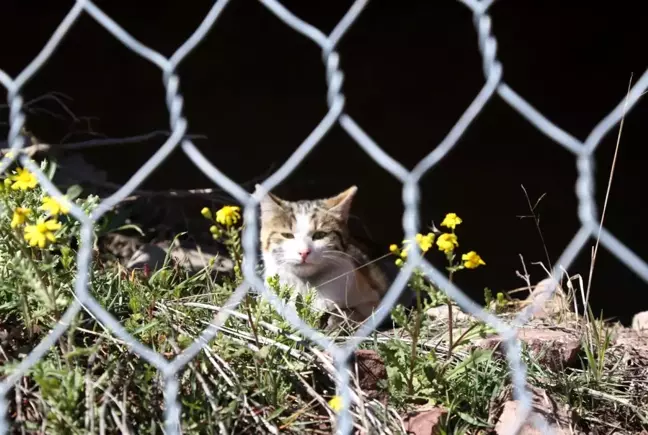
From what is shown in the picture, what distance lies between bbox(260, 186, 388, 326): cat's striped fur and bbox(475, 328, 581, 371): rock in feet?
1.95

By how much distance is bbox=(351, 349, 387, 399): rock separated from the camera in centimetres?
111

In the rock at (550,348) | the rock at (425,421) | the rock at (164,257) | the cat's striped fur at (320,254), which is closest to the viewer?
the rock at (425,421)

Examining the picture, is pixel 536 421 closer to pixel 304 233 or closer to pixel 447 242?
pixel 447 242

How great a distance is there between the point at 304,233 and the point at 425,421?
934 millimetres

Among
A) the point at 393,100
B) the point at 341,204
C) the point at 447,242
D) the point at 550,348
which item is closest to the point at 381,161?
the point at 447,242

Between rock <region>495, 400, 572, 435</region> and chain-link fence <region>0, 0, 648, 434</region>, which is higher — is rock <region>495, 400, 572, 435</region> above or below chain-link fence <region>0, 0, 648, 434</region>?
below

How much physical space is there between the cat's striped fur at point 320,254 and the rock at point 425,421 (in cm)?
74

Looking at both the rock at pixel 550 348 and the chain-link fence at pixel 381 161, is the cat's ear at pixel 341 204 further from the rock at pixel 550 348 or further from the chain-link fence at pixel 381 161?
the chain-link fence at pixel 381 161

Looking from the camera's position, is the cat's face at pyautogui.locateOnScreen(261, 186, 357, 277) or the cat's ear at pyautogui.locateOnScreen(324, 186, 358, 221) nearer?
the cat's face at pyautogui.locateOnScreen(261, 186, 357, 277)

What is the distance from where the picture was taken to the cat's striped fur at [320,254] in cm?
185

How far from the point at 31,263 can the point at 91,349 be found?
153mm

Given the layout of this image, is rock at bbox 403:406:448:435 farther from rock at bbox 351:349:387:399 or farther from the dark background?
the dark background

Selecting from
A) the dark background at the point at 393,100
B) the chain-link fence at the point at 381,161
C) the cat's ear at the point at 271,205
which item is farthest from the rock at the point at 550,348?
the dark background at the point at 393,100

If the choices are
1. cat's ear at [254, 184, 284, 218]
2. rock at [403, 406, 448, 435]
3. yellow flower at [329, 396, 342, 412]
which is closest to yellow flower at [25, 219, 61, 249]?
yellow flower at [329, 396, 342, 412]
